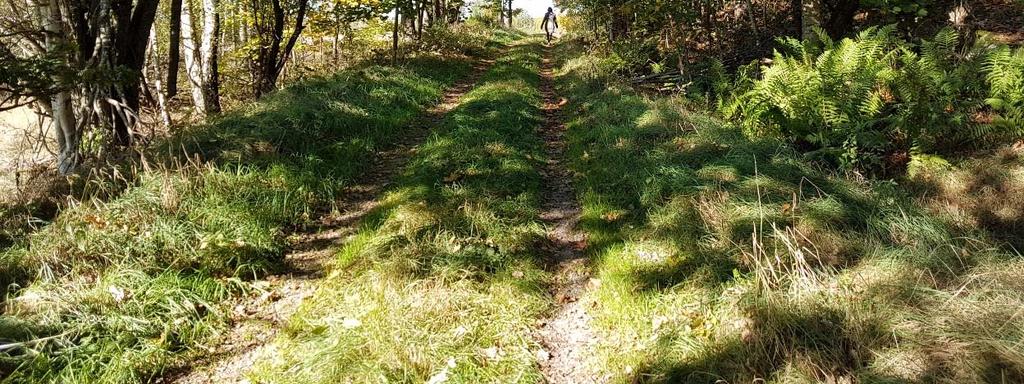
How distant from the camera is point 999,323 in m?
2.59

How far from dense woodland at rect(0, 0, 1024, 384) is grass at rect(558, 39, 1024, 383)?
0.06 feet

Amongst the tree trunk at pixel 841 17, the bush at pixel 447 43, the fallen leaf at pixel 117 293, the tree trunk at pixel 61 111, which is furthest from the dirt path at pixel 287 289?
the bush at pixel 447 43

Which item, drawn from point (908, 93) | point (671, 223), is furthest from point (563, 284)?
point (908, 93)

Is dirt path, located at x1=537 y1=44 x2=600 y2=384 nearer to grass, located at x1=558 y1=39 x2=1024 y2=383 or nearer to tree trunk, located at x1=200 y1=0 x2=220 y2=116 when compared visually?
grass, located at x1=558 y1=39 x2=1024 y2=383

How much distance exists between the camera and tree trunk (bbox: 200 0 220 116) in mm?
9656

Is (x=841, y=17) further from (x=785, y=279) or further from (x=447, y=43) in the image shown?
(x=447, y=43)

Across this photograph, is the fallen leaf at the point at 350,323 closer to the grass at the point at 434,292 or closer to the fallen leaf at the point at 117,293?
the grass at the point at 434,292

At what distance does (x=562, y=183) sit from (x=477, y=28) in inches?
790

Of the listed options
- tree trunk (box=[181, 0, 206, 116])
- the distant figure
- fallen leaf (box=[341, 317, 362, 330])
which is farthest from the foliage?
the distant figure

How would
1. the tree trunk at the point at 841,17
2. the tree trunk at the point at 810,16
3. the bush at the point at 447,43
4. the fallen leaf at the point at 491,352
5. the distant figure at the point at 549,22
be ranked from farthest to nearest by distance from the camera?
the distant figure at the point at 549,22
the bush at the point at 447,43
the tree trunk at the point at 841,17
the tree trunk at the point at 810,16
the fallen leaf at the point at 491,352

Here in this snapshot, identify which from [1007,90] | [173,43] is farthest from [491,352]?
[173,43]

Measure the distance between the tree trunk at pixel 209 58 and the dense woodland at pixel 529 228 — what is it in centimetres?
159

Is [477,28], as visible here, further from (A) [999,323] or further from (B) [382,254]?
(A) [999,323]

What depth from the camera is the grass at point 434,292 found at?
3.10 meters
